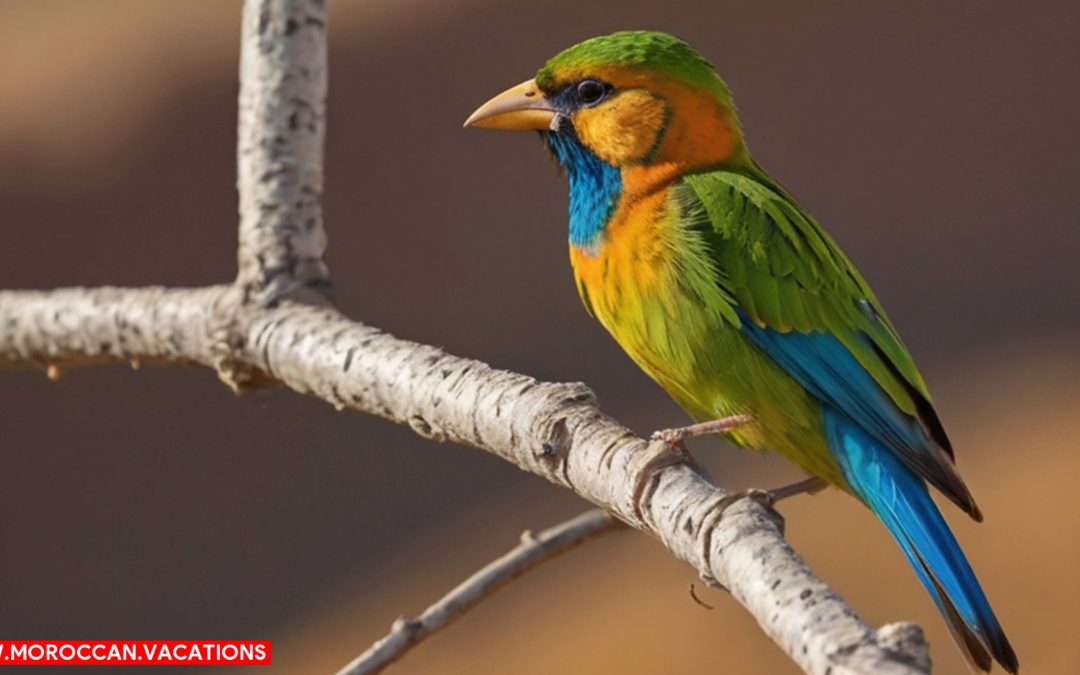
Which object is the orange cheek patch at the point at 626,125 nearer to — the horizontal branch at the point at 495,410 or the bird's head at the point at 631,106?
the bird's head at the point at 631,106

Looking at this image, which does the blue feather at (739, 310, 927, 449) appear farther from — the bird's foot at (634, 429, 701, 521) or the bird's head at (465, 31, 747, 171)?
the bird's foot at (634, 429, 701, 521)

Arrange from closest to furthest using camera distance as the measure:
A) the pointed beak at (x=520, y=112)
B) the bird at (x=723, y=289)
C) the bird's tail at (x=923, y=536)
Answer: the bird's tail at (x=923, y=536) < the bird at (x=723, y=289) < the pointed beak at (x=520, y=112)

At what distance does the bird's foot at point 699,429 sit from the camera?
2.18 meters

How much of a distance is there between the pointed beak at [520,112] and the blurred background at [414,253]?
13.2 ft

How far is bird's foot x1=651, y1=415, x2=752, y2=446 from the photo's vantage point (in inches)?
85.7

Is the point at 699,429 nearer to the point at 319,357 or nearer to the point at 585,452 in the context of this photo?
the point at 585,452

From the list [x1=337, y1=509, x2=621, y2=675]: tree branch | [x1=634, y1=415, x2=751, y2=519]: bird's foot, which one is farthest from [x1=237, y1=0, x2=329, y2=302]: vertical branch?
[x1=634, y1=415, x2=751, y2=519]: bird's foot

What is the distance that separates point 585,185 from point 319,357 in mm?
566

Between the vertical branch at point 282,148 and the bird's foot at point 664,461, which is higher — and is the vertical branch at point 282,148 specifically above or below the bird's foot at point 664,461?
above

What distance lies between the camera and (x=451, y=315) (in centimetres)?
830

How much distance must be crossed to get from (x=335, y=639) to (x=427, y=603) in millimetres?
406

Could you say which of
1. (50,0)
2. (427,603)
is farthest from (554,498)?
(50,0)

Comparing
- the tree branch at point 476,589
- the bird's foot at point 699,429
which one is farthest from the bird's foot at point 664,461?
the tree branch at point 476,589

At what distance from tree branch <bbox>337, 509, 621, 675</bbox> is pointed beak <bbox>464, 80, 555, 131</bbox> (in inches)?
27.3
